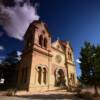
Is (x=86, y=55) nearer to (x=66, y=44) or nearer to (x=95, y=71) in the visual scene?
(x=95, y=71)

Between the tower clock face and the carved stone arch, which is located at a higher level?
the tower clock face

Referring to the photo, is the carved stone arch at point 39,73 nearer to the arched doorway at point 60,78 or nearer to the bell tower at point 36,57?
the bell tower at point 36,57

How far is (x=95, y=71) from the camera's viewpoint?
56.7ft

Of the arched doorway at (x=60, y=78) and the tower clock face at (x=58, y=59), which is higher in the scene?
the tower clock face at (x=58, y=59)

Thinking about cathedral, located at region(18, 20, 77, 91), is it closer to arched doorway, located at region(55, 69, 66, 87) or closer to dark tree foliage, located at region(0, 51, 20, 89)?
arched doorway, located at region(55, 69, 66, 87)

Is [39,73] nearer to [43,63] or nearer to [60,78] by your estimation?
[43,63]

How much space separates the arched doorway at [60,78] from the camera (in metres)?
26.4

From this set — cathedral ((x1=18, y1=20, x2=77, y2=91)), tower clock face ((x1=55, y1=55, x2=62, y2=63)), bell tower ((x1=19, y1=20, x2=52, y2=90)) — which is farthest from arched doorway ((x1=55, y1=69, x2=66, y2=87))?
bell tower ((x1=19, y1=20, x2=52, y2=90))

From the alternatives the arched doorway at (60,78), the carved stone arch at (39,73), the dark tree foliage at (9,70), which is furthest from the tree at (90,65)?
the dark tree foliage at (9,70)

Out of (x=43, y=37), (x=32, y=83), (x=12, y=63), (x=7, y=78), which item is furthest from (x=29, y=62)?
(x=7, y=78)

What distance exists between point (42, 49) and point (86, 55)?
9.68 meters

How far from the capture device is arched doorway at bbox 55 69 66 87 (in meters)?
26.4

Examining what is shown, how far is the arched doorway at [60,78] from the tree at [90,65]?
9.13m

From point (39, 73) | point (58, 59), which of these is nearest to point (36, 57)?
point (39, 73)
